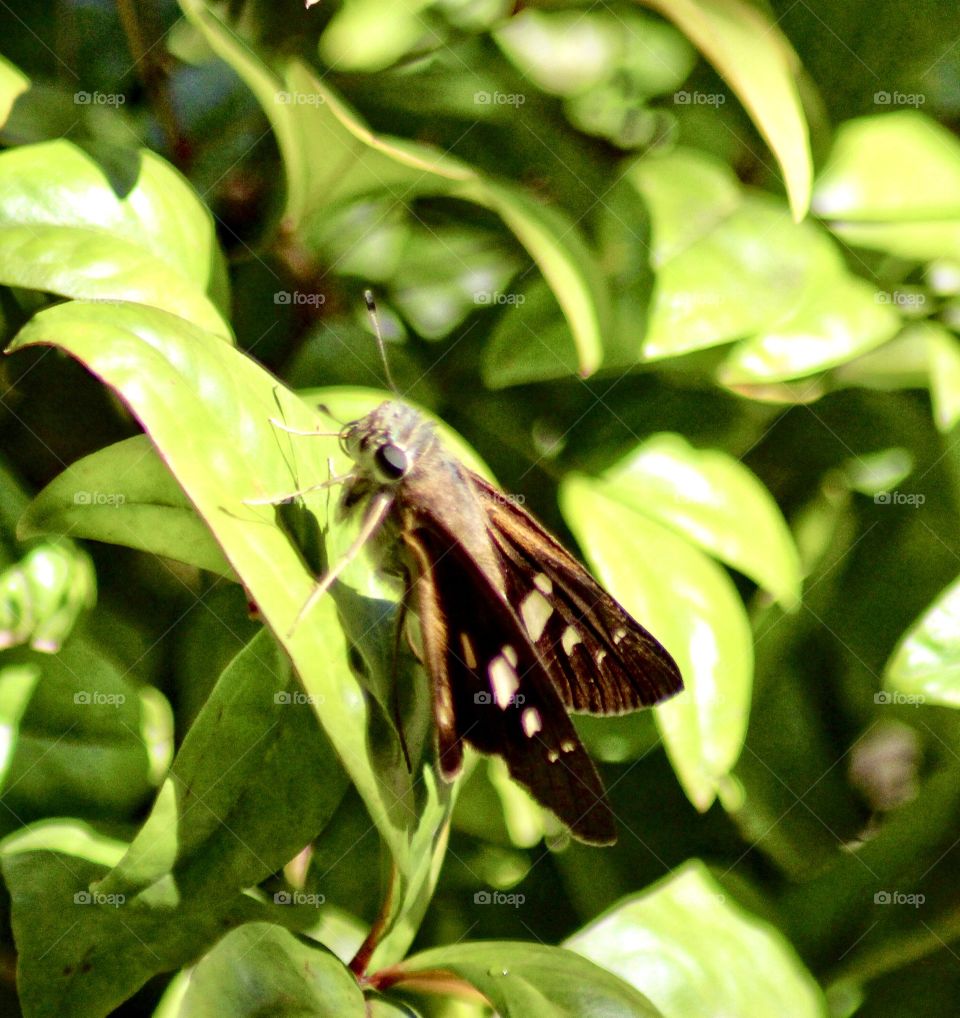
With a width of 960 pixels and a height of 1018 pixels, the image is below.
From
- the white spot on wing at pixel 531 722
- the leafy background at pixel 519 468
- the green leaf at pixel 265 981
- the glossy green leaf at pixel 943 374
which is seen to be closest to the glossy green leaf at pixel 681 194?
the leafy background at pixel 519 468

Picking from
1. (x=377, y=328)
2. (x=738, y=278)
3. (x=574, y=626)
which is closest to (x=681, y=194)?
(x=738, y=278)

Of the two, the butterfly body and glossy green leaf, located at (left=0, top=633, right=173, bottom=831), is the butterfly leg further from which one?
glossy green leaf, located at (left=0, top=633, right=173, bottom=831)

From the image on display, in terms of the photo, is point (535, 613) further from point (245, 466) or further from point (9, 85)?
point (9, 85)

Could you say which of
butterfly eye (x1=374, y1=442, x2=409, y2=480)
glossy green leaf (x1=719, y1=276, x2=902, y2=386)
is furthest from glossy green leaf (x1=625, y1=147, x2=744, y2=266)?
butterfly eye (x1=374, y1=442, x2=409, y2=480)

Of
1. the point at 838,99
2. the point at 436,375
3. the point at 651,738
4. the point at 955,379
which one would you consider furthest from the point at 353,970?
the point at 838,99

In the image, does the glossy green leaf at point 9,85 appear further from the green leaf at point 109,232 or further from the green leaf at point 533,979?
the green leaf at point 533,979

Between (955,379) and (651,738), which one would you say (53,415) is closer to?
(651,738)
